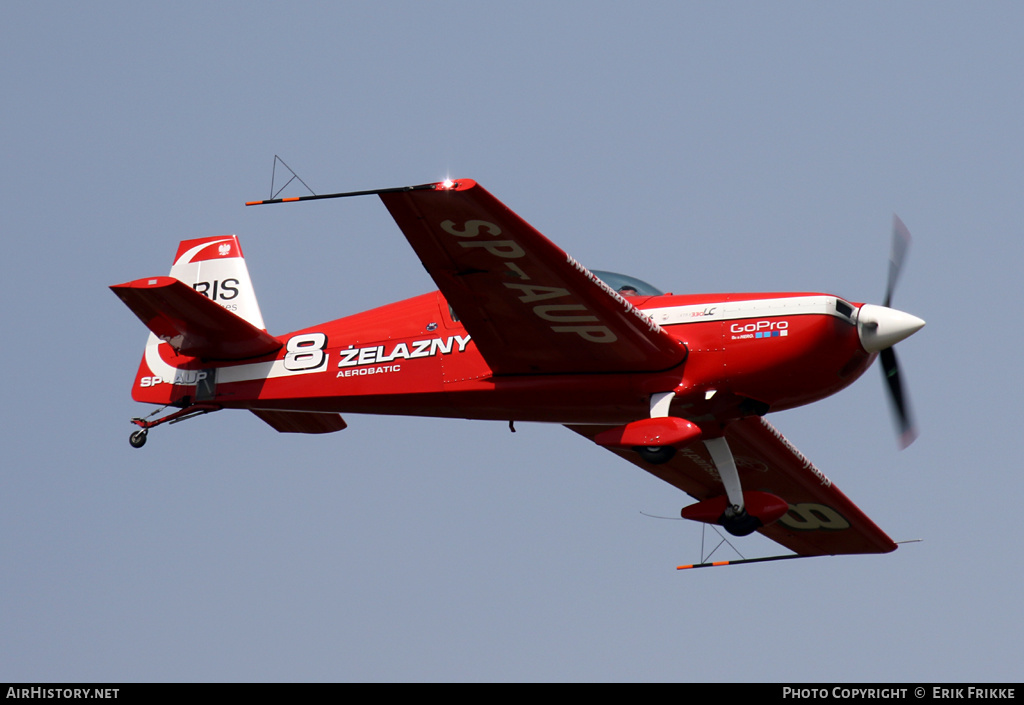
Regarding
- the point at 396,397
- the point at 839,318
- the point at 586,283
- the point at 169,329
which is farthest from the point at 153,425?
the point at 839,318

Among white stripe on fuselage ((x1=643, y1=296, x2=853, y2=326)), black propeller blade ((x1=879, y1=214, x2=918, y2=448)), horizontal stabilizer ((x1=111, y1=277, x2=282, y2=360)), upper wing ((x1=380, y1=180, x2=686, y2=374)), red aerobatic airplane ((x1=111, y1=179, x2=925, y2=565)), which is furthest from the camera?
horizontal stabilizer ((x1=111, y1=277, x2=282, y2=360))

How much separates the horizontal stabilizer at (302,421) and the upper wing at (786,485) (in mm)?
3201

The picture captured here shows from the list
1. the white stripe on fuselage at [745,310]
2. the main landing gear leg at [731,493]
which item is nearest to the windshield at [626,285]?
the white stripe on fuselage at [745,310]

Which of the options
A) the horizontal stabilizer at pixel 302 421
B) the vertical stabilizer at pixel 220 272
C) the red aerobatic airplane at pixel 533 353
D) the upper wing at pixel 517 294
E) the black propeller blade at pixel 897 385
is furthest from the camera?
the vertical stabilizer at pixel 220 272

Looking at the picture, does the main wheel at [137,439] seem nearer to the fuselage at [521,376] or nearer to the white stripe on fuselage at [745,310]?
the fuselage at [521,376]

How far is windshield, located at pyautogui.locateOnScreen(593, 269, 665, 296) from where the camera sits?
666 inches

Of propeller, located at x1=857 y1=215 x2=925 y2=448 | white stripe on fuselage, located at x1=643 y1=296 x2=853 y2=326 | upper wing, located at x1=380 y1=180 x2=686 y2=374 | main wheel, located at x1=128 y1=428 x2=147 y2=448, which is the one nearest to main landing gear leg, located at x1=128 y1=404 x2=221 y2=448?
main wheel, located at x1=128 y1=428 x2=147 y2=448

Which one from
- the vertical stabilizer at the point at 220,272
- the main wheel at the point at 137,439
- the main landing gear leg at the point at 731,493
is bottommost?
the main landing gear leg at the point at 731,493

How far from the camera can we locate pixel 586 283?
50.9 feet

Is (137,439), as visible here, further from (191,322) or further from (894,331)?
(894,331)

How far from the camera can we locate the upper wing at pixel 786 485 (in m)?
18.8

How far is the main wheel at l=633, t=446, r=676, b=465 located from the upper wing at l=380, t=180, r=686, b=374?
1.12 m

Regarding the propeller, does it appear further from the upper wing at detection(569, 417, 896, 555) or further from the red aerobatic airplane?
the upper wing at detection(569, 417, 896, 555)
